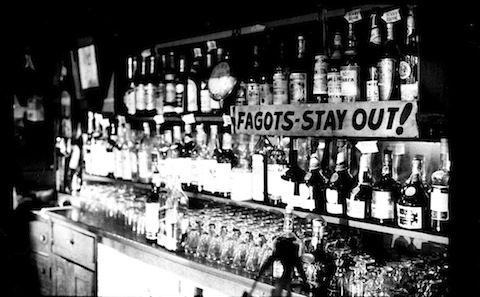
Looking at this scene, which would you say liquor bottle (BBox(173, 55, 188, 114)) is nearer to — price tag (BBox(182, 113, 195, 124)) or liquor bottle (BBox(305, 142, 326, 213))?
price tag (BBox(182, 113, 195, 124))

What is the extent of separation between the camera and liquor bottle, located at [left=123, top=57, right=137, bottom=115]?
3.72 metres

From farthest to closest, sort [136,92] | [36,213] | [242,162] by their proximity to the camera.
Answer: [36,213] < [136,92] < [242,162]

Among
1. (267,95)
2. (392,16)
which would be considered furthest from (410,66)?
(267,95)

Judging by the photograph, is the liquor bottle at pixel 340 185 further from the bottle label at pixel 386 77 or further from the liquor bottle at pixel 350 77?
the bottle label at pixel 386 77

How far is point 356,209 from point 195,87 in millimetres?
1401

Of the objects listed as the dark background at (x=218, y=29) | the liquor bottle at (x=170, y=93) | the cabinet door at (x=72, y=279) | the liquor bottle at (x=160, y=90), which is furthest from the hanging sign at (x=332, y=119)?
the cabinet door at (x=72, y=279)

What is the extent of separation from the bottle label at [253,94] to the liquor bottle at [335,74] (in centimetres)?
52

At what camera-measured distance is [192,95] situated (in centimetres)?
326

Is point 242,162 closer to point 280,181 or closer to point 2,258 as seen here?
point 280,181

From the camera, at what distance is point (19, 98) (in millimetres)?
4973

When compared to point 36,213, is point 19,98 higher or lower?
higher

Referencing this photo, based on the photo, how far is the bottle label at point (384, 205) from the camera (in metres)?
2.23

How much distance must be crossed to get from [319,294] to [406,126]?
0.80 meters

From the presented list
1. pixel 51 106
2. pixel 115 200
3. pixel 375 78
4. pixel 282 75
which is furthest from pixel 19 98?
pixel 375 78
